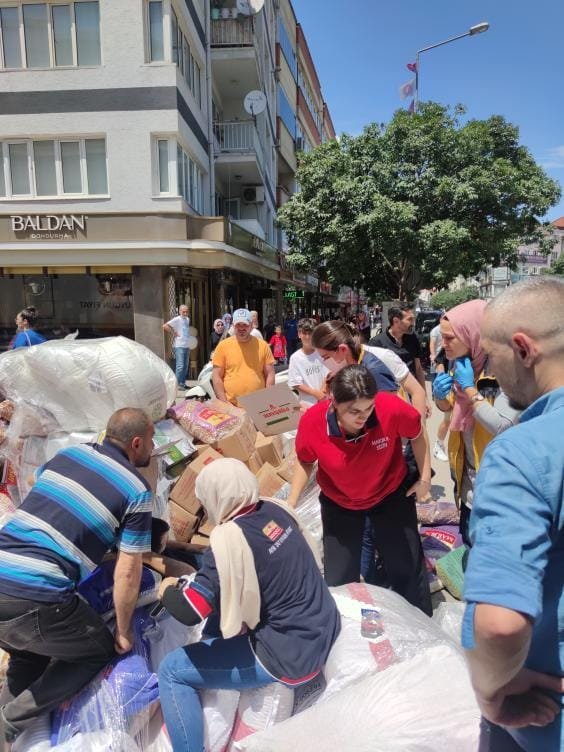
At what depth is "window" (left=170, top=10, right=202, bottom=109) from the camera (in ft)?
41.3

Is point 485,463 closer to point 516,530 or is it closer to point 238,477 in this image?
point 516,530

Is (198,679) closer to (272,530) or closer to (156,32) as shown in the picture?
(272,530)

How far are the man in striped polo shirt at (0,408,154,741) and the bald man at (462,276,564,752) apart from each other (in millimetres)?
1547

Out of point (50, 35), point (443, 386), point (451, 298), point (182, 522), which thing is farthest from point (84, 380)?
point (451, 298)

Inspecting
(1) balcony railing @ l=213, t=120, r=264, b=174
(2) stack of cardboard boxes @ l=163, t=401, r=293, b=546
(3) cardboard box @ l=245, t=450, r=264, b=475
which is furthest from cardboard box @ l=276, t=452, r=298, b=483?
(1) balcony railing @ l=213, t=120, r=264, b=174

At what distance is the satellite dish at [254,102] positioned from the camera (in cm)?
1653

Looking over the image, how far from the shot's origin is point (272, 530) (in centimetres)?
200

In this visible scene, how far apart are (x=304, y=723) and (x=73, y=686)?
3.25 feet

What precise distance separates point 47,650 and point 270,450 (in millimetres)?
2749

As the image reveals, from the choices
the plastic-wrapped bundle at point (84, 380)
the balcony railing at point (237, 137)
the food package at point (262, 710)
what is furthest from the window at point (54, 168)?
the food package at point (262, 710)

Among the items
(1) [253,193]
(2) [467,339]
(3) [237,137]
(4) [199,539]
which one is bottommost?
(4) [199,539]

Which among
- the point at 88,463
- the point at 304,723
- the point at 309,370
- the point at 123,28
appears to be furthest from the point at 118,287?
the point at 304,723

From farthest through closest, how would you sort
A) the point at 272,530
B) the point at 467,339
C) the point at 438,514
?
the point at 438,514 → the point at 467,339 → the point at 272,530

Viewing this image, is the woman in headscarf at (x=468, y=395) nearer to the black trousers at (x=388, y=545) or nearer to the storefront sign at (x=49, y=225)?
the black trousers at (x=388, y=545)
